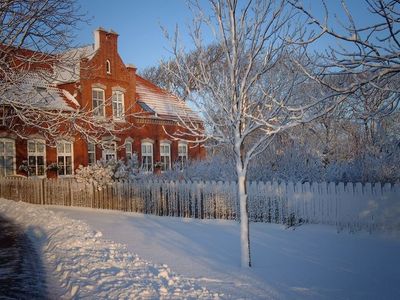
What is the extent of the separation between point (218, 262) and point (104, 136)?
1798cm

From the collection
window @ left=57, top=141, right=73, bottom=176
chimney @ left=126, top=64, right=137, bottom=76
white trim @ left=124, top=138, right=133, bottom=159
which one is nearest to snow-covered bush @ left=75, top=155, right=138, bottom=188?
window @ left=57, top=141, right=73, bottom=176

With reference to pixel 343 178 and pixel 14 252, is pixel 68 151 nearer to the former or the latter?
pixel 14 252

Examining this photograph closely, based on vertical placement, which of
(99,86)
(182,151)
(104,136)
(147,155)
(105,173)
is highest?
(99,86)

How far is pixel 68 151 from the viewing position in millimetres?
23266

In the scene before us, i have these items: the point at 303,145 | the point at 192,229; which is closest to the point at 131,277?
the point at 192,229

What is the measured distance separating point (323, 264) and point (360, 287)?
4.29 feet

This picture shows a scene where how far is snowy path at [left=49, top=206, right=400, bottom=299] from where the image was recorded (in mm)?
5770

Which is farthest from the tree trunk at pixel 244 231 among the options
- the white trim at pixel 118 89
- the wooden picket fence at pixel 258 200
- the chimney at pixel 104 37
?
the chimney at pixel 104 37

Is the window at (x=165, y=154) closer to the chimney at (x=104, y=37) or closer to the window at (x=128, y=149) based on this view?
the window at (x=128, y=149)

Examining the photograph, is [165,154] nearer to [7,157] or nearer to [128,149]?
[128,149]

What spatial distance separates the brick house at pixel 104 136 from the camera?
A: 68.1 ft

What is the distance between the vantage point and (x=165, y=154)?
2998 cm

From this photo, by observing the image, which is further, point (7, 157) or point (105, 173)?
point (7, 157)

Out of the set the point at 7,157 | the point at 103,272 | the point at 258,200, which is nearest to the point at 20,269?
the point at 103,272
